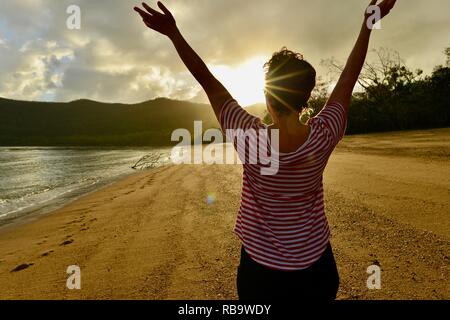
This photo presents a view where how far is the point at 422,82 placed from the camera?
49.3 m

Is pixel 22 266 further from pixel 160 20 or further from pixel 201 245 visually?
pixel 160 20

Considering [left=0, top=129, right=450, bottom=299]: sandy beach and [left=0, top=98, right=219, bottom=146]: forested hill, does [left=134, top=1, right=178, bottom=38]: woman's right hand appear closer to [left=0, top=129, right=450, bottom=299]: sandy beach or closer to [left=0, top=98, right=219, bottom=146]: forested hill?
[left=0, top=129, right=450, bottom=299]: sandy beach

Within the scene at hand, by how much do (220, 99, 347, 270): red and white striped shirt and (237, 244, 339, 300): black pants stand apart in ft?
0.12

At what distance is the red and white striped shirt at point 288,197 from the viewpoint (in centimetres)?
181

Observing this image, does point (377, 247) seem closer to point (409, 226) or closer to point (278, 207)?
point (409, 226)

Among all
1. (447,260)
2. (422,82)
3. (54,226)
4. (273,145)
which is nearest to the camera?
(273,145)

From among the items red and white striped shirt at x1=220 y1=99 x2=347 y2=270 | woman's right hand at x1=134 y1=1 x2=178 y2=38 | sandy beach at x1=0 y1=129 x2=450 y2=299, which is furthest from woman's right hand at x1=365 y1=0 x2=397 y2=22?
sandy beach at x1=0 y1=129 x2=450 y2=299

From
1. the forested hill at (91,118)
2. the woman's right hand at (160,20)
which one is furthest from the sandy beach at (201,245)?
the forested hill at (91,118)

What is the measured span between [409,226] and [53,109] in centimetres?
19443

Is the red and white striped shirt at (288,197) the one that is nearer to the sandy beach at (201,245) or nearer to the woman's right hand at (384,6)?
the woman's right hand at (384,6)

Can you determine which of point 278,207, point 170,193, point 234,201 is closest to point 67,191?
point 170,193

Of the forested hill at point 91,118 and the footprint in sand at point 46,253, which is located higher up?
the forested hill at point 91,118

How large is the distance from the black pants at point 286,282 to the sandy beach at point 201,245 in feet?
8.81

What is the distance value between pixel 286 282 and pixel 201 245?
4.68 meters
